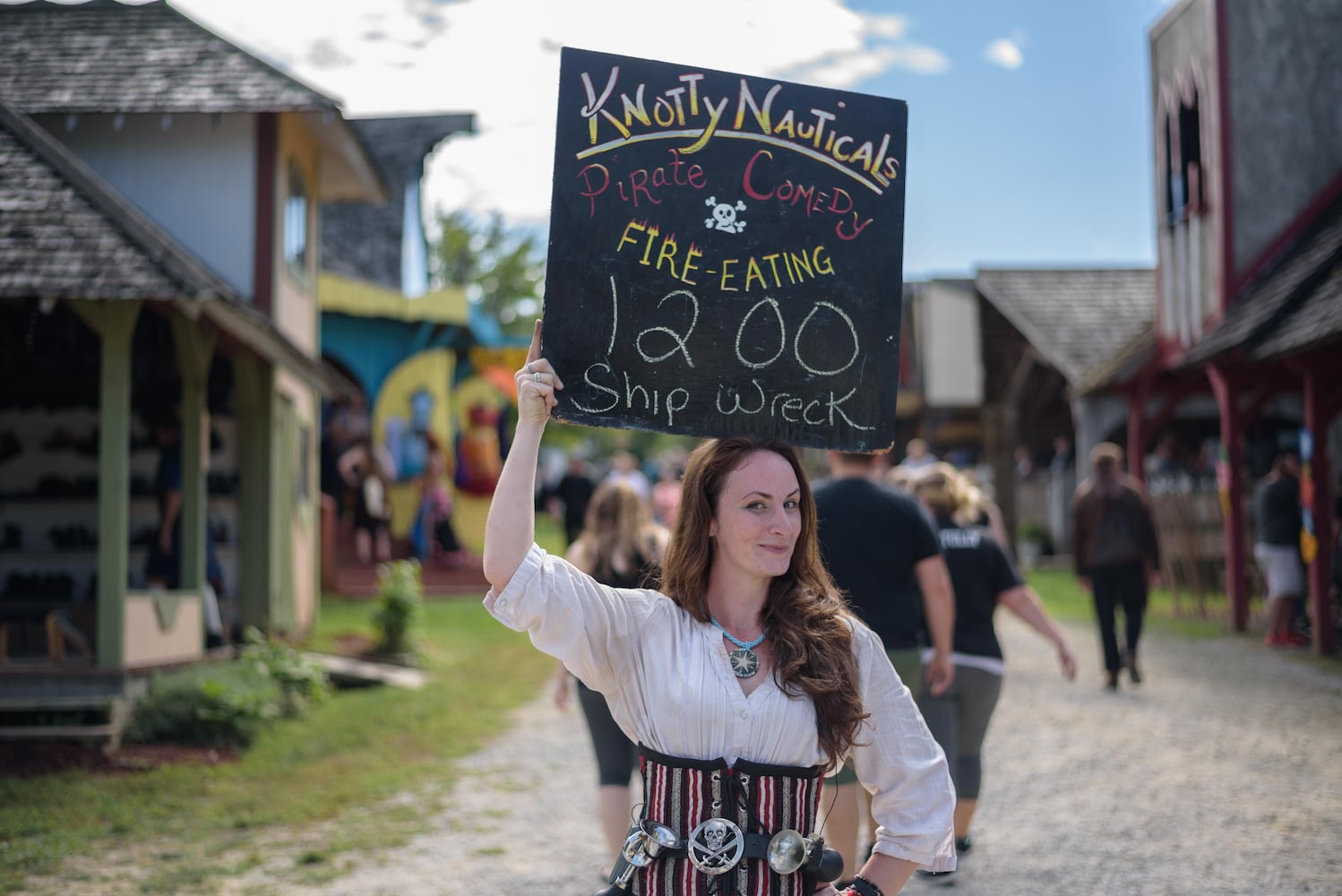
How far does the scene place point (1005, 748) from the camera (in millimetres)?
9023

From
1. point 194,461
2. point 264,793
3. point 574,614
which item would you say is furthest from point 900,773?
point 194,461

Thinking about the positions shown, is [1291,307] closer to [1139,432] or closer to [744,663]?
[1139,432]

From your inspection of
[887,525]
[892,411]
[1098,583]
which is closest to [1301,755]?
[1098,583]

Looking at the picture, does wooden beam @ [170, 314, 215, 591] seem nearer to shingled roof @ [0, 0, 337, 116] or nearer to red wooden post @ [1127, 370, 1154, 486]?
shingled roof @ [0, 0, 337, 116]

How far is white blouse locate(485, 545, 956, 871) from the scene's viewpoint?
282 cm

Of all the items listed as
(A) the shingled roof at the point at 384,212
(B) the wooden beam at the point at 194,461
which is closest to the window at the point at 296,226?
(B) the wooden beam at the point at 194,461

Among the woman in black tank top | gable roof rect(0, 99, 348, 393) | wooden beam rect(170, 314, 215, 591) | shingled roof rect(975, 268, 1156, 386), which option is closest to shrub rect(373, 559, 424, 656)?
wooden beam rect(170, 314, 215, 591)

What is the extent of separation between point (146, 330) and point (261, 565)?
275 centimetres

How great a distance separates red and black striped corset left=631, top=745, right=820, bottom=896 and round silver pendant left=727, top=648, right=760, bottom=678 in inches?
8.0

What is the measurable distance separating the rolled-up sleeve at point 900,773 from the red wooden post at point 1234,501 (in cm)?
1314

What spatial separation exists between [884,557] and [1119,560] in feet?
21.3

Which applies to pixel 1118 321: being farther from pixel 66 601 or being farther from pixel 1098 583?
pixel 66 601

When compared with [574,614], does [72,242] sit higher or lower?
higher

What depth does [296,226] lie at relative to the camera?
1473 centimetres
